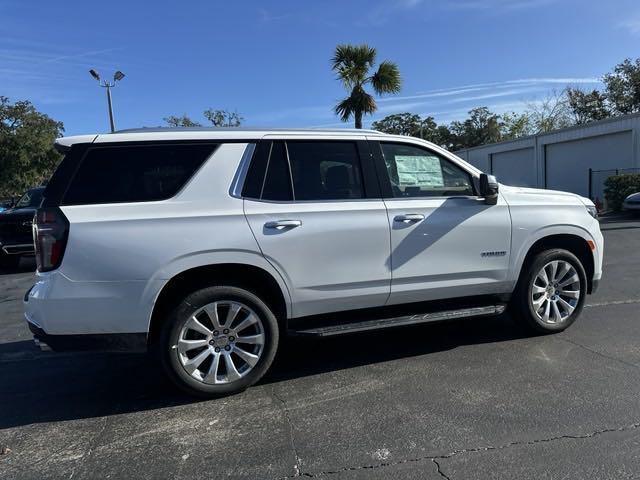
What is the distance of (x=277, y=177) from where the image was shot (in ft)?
14.2

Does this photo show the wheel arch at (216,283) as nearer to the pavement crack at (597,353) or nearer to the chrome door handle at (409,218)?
the chrome door handle at (409,218)

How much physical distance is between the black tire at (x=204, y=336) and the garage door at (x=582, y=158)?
2232 centimetres

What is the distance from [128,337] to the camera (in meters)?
3.88

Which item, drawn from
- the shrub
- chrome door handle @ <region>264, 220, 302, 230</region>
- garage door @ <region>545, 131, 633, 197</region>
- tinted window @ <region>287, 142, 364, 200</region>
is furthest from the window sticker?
garage door @ <region>545, 131, 633, 197</region>

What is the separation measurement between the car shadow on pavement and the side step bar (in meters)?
0.50

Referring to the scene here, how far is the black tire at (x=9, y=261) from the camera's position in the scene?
1079 centimetres

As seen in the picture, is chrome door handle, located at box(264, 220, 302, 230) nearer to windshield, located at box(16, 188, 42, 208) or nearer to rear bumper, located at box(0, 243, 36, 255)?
rear bumper, located at box(0, 243, 36, 255)

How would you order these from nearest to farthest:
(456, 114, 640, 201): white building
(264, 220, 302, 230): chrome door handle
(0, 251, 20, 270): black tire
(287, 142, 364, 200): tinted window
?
(264, 220, 302, 230): chrome door handle → (287, 142, 364, 200): tinted window → (0, 251, 20, 270): black tire → (456, 114, 640, 201): white building

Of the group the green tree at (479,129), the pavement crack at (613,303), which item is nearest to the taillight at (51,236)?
the pavement crack at (613,303)

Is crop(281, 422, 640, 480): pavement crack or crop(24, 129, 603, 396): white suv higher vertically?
crop(24, 129, 603, 396): white suv

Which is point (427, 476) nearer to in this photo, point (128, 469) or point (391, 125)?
point (128, 469)

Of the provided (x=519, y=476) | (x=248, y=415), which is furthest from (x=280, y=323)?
(x=519, y=476)

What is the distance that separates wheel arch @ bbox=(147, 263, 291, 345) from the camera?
404 cm

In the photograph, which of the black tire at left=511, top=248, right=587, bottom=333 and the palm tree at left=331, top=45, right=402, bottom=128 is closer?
the black tire at left=511, top=248, right=587, bottom=333
